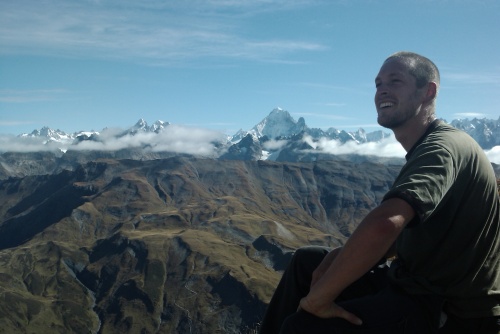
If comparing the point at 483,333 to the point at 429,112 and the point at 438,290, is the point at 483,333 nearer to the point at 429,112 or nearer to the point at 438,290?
the point at 438,290

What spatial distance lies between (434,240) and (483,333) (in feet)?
4.49

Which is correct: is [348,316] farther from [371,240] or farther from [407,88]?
[407,88]

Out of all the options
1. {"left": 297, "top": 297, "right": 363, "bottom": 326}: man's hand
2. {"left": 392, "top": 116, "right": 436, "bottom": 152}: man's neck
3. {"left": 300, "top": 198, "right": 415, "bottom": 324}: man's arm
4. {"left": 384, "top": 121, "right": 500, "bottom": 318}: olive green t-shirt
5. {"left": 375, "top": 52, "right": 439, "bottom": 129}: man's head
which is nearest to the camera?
{"left": 300, "top": 198, "right": 415, "bottom": 324}: man's arm

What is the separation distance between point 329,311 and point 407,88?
10.8ft

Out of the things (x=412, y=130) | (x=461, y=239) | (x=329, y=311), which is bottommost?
(x=329, y=311)

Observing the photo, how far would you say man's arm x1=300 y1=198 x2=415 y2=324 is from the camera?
5492 mm

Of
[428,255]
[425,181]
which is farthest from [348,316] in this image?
[425,181]

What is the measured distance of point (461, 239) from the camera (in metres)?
6.22

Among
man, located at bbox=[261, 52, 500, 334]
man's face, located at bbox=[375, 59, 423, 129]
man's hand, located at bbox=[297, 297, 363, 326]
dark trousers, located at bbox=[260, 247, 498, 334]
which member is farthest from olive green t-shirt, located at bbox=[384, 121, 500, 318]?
man's hand, located at bbox=[297, 297, 363, 326]

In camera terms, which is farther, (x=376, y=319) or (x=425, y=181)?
(x=376, y=319)

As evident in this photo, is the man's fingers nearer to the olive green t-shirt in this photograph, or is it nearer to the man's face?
the olive green t-shirt

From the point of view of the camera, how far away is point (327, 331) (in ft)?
19.4

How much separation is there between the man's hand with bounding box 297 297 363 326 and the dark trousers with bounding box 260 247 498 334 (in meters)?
0.06

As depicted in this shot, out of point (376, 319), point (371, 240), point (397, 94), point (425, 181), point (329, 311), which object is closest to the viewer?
point (371, 240)
